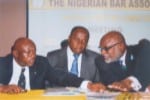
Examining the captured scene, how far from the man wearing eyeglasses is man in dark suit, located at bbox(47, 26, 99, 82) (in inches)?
2.2

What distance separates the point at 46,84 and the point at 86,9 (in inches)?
23.2

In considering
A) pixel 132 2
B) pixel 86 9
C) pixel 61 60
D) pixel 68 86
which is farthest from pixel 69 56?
pixel 132 2

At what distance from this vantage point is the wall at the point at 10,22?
213cm

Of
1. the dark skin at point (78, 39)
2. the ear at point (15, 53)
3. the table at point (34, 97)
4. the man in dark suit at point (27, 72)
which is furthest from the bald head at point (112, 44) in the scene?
the ear at point (15, 53)

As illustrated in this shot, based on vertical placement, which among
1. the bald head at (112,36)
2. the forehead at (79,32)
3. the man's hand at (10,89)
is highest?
the forehead at (79,32)

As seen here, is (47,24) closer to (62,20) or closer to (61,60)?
(62,20)

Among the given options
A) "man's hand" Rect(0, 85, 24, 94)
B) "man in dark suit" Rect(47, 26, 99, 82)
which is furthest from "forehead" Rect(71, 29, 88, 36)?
"man's hand" Rect(0, 85, 24, 94)

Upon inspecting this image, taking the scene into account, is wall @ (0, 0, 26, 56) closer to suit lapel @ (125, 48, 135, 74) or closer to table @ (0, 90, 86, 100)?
table @ (0, 90, 86, 100)

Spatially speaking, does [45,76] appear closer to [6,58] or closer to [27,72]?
[27,72]

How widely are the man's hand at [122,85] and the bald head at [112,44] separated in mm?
196

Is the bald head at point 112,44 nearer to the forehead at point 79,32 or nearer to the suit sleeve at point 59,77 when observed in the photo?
the forehead at point 79,32

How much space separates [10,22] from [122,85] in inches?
34.9

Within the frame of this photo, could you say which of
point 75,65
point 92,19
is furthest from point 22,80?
point 92,19

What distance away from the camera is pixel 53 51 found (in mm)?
2176
